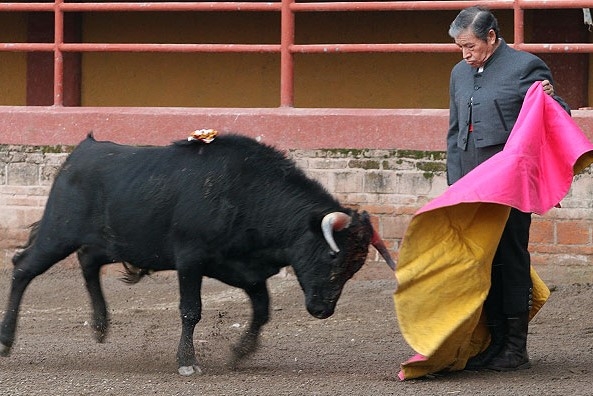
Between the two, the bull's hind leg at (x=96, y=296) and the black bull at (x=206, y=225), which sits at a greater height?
the black bull at (x=206, y=225)

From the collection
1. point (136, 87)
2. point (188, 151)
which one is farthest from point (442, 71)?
point (188, 151)

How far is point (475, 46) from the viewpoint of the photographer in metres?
6.16

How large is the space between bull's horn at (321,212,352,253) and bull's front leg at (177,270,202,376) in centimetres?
80

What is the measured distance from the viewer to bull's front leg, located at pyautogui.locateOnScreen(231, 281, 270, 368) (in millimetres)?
6707

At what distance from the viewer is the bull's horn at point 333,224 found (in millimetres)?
6195

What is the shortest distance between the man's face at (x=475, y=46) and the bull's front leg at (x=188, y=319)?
182 cm

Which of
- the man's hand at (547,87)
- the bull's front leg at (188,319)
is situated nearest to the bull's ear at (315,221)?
the bull's front leg at (188,319)

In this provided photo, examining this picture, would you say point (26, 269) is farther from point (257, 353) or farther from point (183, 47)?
point (183, 47)

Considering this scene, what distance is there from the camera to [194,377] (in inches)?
253

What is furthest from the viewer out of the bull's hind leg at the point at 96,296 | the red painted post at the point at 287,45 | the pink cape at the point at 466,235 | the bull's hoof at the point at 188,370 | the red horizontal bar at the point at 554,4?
the red painted post at the point at 287,45

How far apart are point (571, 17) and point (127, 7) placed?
394cm

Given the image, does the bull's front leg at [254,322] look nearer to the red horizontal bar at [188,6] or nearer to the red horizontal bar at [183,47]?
the red horizontal bar at [183,47]

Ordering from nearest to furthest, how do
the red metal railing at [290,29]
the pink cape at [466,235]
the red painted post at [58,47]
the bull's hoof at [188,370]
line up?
the pink cape at [466,235] < the bull's hoof at [188,370] < the red metal railing at [290,29] < the red painted post at [58,47]

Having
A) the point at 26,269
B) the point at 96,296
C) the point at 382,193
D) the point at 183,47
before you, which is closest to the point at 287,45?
the point at 183,47
